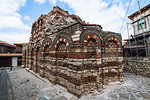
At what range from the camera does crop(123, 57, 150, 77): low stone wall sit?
7229mm

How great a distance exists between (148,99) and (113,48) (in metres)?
3.66

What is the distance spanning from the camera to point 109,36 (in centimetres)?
583

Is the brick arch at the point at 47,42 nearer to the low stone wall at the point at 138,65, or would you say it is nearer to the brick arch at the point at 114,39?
the brick arch at the point at 114,39

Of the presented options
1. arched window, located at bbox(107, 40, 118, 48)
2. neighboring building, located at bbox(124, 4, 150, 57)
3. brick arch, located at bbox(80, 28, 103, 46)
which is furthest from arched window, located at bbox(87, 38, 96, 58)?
neighboring building, located at bbox(124, 4, 150, 57)

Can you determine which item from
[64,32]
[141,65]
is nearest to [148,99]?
[141,65]

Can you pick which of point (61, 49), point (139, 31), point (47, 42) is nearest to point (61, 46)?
point (61, 49)

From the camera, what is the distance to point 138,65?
8.03m

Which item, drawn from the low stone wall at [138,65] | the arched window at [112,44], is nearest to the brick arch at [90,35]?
the arched window at [112,44]

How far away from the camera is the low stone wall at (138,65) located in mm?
7229

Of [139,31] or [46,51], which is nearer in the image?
[46,51]

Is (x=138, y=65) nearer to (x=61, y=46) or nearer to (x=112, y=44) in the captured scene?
(x=112, y=44)

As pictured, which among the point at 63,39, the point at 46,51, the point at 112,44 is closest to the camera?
the point at 63,39

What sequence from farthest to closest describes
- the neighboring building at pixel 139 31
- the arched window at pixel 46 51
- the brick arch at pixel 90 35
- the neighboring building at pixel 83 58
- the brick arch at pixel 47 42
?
the neighboring building at pixel 139 31 → the arched window at pixel 46 51 → the brick arch at pixel 47 42 → the brick arch at pixel 90 35 → the neighboring building at pixel 83 58

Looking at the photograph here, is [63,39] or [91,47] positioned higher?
[63,39]
